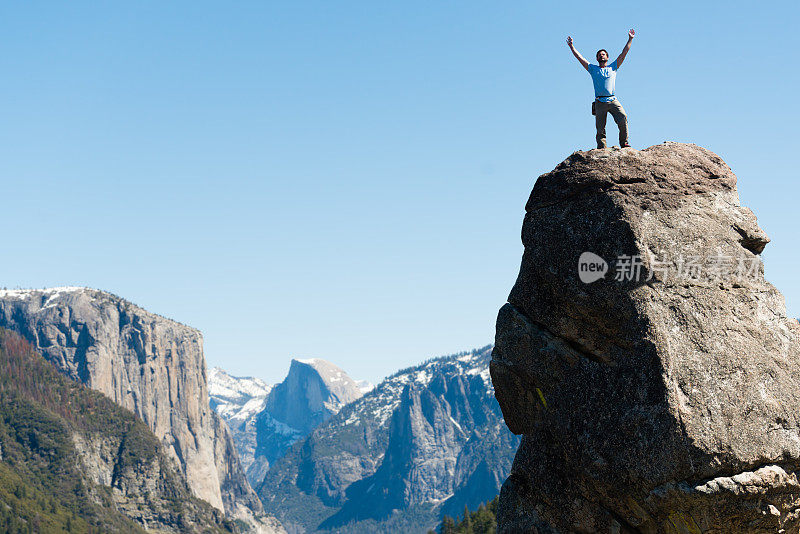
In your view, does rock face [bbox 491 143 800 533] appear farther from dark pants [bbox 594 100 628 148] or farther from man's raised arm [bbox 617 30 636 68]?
man's raised arm [bbox 617 30 636 68]

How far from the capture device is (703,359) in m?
18.5

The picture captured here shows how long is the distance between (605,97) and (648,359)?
8921 millimetres

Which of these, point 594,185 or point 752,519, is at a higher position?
point 594,185

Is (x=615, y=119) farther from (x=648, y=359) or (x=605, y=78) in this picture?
(x=648, y=359)

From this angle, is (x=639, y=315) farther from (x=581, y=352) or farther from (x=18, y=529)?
(x=18, y=529)

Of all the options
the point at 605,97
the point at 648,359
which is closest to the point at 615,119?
the point at 605,97

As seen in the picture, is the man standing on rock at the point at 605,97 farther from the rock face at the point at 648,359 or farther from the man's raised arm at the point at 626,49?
the rock face at the point at 648,359

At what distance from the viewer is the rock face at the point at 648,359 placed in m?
17.7

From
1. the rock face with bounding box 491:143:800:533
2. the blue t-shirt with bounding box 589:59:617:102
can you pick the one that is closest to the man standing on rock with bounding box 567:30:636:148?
the blue t-shirt with bounding box 589:59:617:102

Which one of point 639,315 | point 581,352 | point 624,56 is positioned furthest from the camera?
point 624,56

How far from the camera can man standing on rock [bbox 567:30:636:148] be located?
2303 cm

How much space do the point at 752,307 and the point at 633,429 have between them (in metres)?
4.92

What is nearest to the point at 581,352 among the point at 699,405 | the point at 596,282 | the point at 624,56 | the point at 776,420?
the point at 596,282

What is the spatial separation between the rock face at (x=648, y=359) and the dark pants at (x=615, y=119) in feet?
5.76
